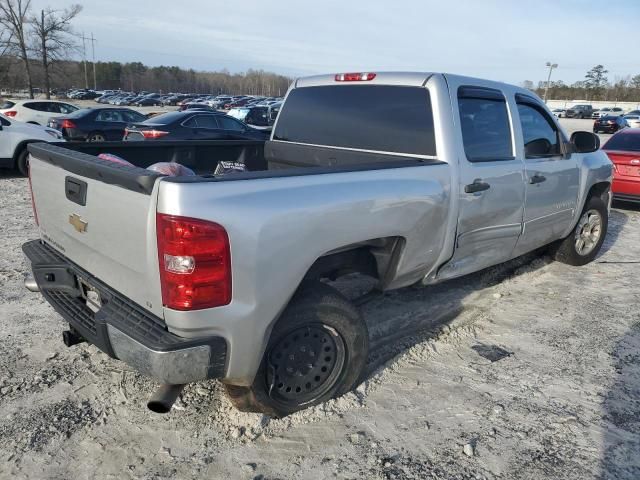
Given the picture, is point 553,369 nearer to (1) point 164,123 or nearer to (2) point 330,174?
(2) point 330,174

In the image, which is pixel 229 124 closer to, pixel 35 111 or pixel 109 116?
pixel 109 116

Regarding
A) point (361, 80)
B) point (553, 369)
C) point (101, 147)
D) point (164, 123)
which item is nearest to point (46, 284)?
point (101, 147)

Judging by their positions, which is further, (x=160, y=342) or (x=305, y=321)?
(x=305, y=321)

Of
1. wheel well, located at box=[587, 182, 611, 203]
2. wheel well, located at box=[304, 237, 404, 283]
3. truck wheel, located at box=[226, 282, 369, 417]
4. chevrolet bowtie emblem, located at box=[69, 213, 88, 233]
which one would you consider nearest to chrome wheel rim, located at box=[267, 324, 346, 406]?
truck wheel, located at box=[226, 282, 369, 417]

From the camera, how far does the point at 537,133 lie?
457 centimetres

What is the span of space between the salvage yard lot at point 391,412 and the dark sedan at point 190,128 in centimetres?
830

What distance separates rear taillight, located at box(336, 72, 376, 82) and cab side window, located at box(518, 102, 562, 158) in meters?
1.37

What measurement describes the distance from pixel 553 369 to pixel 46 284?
3466 millimetres

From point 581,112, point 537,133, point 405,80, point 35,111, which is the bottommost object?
point 35,111

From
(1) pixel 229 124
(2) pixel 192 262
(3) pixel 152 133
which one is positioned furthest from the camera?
(1) pixel 229 124

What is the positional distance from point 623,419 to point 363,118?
105 inches

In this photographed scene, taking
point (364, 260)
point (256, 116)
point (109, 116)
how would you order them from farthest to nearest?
point (256, 116) < point (109, 116) < point (364, 260)

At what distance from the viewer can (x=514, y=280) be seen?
18.0ft

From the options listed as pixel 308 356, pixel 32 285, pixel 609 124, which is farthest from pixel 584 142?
pixel 609 124
